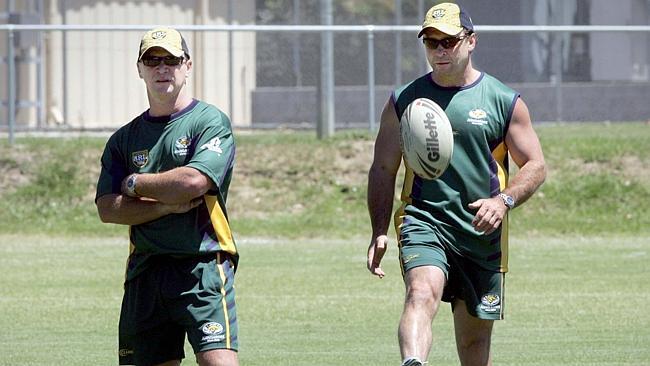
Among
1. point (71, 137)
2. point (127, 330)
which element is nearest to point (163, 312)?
point (127, 330)

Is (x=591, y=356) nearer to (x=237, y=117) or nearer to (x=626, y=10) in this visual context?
(x=237, y=117)

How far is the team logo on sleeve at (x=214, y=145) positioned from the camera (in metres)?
6.44

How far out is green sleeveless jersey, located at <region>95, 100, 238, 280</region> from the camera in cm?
641

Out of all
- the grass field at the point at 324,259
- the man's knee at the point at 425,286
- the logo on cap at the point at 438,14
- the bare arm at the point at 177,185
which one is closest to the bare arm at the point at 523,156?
the man's knee at the point at 425,286

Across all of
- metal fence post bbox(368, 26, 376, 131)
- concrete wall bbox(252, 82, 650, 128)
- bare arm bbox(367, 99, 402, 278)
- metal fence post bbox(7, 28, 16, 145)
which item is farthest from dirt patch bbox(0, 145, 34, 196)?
bare arm bbox(367, 99, 402, 278)

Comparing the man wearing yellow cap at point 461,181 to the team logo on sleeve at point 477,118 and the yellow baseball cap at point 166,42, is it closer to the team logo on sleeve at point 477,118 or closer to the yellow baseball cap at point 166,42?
the team logo on sleeve at point 477,118

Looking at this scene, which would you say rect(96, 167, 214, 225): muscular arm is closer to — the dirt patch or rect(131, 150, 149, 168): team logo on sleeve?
rect(131, 150, 149, 168): team logo on sleeve

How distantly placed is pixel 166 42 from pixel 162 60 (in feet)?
0.29

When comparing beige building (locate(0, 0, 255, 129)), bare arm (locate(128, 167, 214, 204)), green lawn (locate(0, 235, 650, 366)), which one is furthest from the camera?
beige building (locate(0, 0, 255, 129))

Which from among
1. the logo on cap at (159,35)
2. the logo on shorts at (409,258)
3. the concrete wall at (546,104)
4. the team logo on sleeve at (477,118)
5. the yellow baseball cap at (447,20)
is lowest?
the logo on shorts at (409,258)

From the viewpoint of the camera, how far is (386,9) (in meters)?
24.8

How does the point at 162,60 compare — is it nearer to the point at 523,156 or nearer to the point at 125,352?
the point at 125,352

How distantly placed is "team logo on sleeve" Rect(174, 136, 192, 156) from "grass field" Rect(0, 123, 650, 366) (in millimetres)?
2873

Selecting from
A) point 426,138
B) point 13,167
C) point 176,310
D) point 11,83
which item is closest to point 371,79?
point 11,83
